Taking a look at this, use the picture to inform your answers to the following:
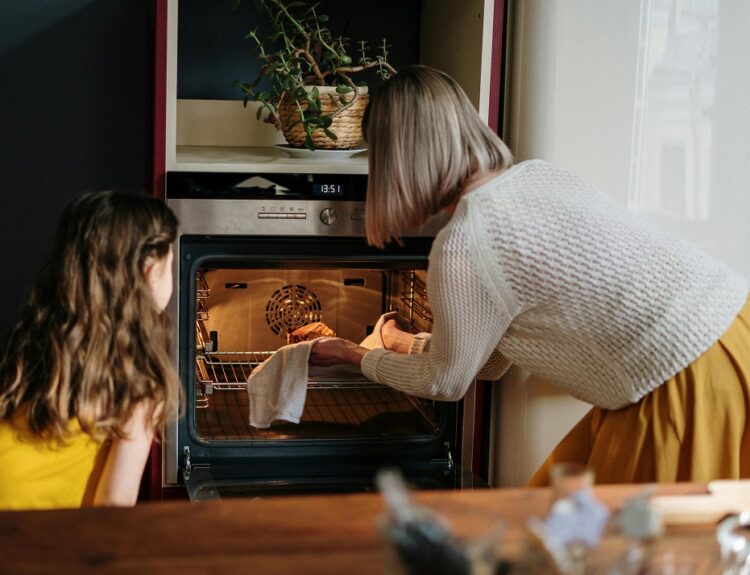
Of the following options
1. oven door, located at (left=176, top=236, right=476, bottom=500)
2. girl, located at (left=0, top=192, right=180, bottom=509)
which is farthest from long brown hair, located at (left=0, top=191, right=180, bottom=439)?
oven door, located at (left=176, top=236, right=476, bottom=500)

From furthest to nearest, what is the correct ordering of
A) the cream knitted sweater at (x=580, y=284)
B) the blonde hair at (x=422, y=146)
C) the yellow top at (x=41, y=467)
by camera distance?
the blonde hair at (x=422, y=146)
the cream knitted sweater at (x=580, y=284)
the yellow top at (x=41, y=467)

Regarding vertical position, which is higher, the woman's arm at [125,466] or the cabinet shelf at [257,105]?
the cabinet shelf at [257,105]

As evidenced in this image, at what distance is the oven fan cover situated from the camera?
229 centimetres

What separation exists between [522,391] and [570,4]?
79 cm

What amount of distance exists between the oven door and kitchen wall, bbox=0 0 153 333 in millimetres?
628

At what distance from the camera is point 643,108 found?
6.84 ft

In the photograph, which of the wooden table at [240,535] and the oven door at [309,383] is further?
the oven door at [309,383]

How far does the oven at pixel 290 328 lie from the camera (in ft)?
6.78

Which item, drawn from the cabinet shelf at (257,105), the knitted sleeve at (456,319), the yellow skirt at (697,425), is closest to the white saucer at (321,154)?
the cabinet shelf at (257,105)

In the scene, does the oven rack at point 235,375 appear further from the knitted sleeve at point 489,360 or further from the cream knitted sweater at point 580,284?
the cream knitted sweater at point 580,284

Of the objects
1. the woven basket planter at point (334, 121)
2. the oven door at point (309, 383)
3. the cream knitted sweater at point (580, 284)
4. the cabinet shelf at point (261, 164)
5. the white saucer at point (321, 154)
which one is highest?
the woven basket planter at point (334, 121)

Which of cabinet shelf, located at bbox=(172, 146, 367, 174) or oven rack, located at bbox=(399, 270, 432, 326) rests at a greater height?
cabinet shelf, located at bbox=(172, 146, 367, 174)

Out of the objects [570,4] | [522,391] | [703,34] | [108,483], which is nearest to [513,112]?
[570,4]

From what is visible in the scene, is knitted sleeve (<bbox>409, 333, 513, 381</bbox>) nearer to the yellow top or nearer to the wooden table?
the yellow top
